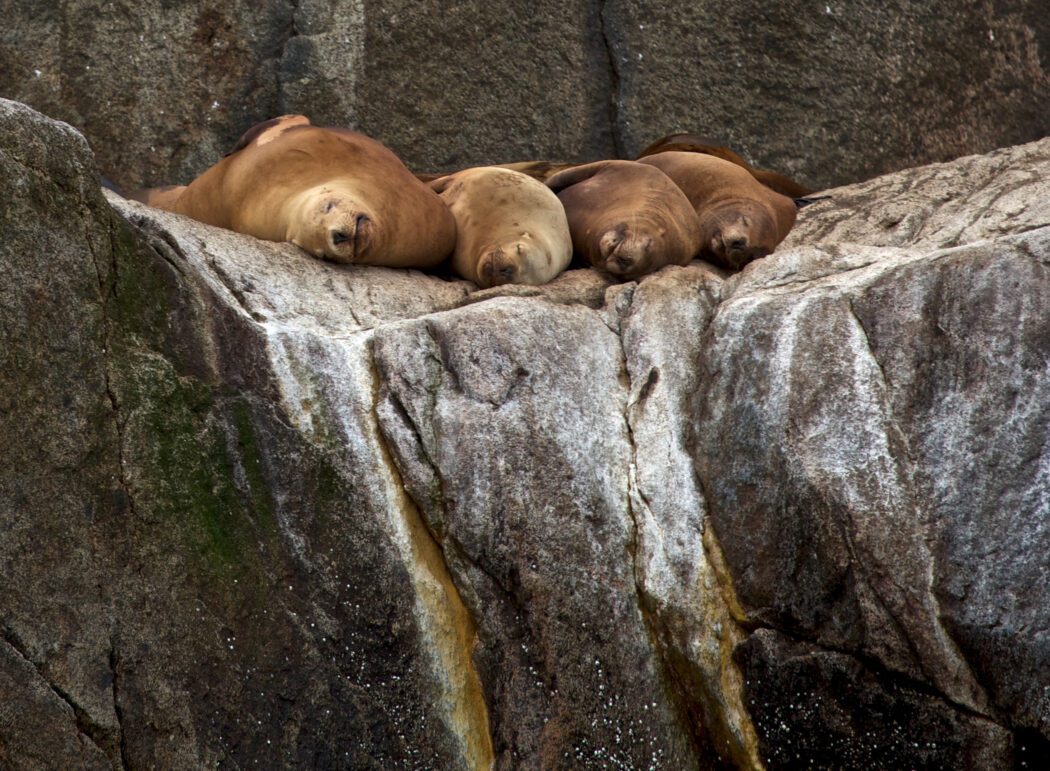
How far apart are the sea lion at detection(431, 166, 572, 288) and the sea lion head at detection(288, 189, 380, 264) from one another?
0.42m

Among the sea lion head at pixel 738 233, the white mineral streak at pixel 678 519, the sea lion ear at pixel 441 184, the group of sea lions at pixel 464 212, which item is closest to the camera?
the white mineral streak at pixel 678 519

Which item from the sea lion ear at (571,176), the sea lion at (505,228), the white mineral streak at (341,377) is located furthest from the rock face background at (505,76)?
the white mineral streak at (341,377)

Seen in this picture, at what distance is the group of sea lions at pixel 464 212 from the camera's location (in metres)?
4.80

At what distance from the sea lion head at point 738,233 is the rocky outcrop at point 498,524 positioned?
1.05m

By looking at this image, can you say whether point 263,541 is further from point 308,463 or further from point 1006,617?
point 1006,617

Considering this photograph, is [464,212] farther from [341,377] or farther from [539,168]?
[341,377]

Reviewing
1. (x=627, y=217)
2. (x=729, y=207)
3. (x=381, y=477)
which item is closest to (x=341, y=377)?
(x=381, y=477)

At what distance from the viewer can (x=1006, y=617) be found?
344 centimetres

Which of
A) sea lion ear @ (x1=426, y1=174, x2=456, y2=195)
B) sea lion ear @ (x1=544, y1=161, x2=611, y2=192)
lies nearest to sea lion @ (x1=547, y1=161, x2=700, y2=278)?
sea lion ear @ (x1=544, y1=161, x2=611, y2=192)

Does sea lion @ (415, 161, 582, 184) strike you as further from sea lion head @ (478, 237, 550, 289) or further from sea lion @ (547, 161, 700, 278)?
sea lion head @ (478, 237, 550, 289)

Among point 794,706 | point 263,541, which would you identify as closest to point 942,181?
point 794,706

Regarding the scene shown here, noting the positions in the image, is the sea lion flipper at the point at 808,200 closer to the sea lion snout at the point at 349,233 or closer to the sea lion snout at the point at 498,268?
the sea lion snout at the point at 498,268

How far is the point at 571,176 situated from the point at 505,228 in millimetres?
776

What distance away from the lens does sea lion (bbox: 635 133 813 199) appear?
254 inches
